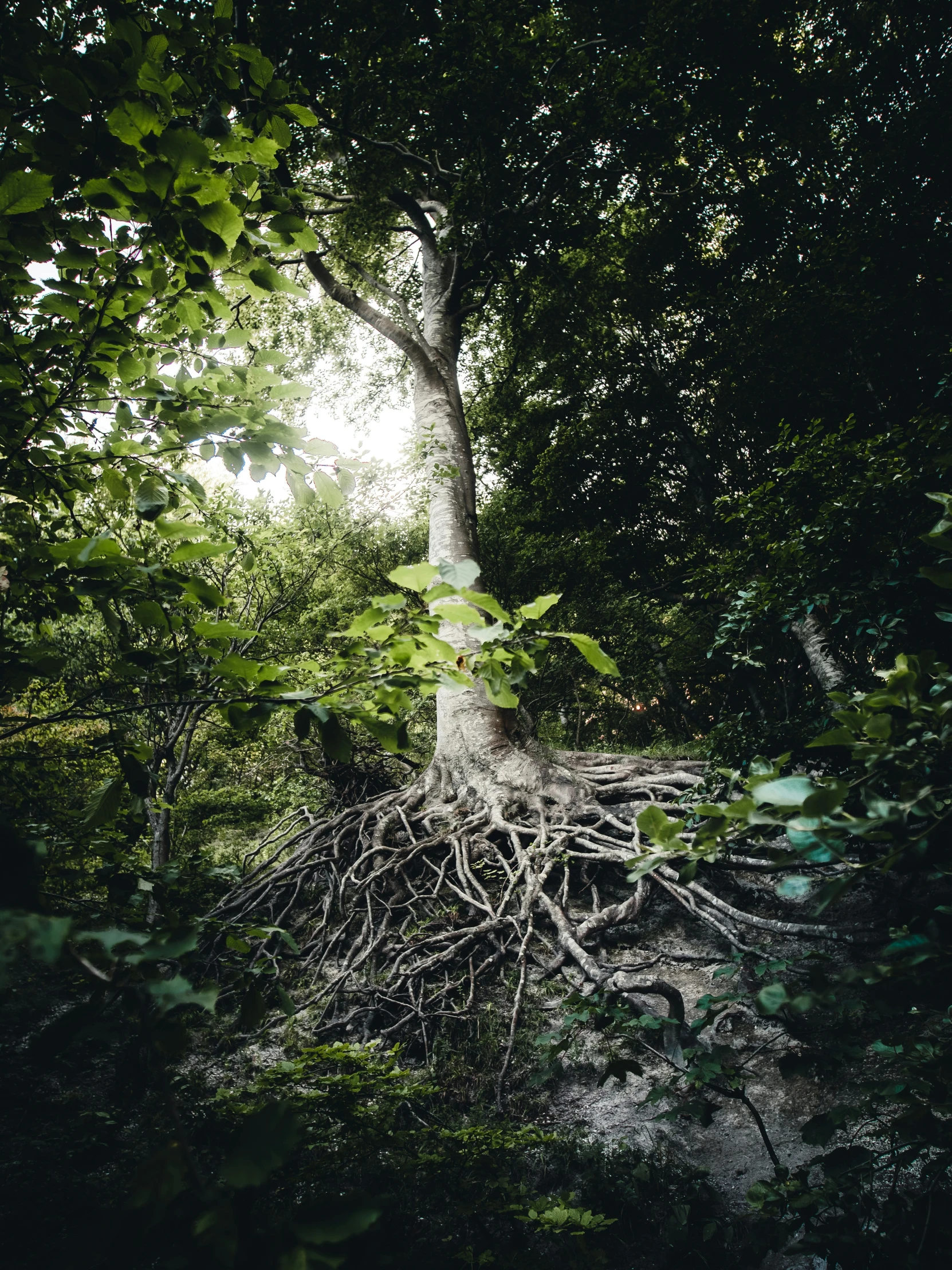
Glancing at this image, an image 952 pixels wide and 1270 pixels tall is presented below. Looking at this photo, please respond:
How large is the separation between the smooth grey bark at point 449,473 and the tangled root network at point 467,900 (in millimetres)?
244

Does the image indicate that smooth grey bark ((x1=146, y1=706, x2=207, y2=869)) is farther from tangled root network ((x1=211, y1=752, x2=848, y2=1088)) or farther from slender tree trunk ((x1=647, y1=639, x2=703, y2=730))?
slender tree trunk ((x1=647, y1=639, x2=703, y2=730))

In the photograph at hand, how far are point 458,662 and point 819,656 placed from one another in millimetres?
6123

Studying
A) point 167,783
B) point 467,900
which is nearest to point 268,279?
point 467,900

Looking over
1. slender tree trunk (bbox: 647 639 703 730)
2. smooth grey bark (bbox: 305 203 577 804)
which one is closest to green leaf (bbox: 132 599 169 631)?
smooth grey bark (bbox: 305 203 577 804)

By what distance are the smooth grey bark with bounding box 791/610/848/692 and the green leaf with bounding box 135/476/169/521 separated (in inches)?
237

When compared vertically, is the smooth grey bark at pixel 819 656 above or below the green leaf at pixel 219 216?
below

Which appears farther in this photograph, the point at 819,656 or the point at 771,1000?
the point at 819,656

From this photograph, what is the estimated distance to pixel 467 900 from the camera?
3971 mm

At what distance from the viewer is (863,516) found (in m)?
3.13

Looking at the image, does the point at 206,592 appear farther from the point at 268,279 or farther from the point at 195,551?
the point at 268,279

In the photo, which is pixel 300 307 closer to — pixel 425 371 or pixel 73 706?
pixel 425 371

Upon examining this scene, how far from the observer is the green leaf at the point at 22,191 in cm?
119

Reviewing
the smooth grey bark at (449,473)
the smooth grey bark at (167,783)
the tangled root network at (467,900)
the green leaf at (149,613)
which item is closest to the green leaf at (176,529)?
the green leaf at (149,613)

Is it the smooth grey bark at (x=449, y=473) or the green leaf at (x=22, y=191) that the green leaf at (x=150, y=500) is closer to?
the green leaf at (x=22, y=191)
